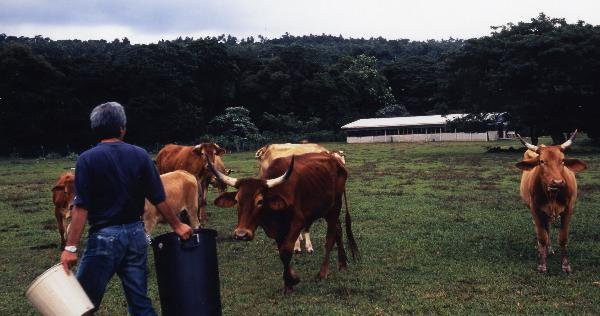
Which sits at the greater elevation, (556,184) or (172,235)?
(172,235)

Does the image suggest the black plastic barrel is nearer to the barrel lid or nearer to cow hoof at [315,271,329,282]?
the barrel lid

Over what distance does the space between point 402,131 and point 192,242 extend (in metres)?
62.1

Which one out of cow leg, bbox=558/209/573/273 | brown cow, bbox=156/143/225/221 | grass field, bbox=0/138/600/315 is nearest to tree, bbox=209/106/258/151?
brown cow, bbox=156/143/225/221

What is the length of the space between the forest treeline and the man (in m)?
33.6

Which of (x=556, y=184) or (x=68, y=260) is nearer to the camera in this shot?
(x=68, y=260)

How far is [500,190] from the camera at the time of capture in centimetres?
1747

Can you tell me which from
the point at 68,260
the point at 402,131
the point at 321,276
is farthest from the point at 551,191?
the point at 402,131

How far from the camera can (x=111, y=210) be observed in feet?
15.1

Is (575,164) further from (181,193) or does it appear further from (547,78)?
(547,78)

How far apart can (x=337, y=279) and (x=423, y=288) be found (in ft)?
3.97

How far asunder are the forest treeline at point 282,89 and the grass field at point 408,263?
22.3m

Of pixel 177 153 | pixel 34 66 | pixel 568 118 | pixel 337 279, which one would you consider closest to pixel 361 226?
pixel 337 279

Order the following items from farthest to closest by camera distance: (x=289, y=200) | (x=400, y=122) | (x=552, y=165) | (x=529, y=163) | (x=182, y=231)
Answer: (x=400, y=122) → (x=529, y=163) → (x=552, y=165) → (x=289, y=200) → (x=182, y=231)

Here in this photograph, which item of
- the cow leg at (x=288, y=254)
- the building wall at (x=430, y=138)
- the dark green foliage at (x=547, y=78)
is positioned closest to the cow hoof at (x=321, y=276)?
the cow leg at (x=288, y=254)
